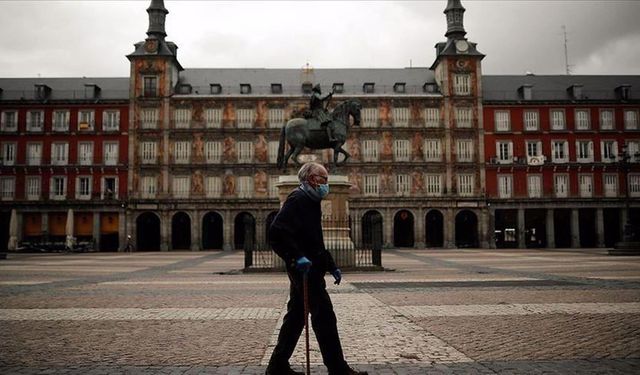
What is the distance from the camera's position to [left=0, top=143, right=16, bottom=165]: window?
51.0 meters

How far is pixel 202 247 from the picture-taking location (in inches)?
2000

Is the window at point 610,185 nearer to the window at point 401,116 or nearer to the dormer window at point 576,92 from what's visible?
the dormer window at point 576,92

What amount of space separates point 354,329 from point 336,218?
10.9 metres

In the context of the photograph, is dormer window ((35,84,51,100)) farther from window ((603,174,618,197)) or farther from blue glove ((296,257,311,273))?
blue glove ((296,257,311,273))

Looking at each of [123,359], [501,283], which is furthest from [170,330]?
[501,283]

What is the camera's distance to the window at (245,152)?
2015 inches

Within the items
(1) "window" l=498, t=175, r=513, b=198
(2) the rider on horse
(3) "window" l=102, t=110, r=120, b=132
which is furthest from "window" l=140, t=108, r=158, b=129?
(2) the rider on horse

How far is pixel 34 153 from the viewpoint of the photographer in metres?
51.2

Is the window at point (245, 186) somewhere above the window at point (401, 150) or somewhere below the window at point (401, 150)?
below

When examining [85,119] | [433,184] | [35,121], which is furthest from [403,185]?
[35,121]

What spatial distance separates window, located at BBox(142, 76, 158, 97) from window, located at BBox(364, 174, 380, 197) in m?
21.3

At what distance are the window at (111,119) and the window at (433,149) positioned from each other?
29.1 meters

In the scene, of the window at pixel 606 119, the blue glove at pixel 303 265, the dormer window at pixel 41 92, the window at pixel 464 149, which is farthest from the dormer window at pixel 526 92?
the blue glove at pixel 303 265

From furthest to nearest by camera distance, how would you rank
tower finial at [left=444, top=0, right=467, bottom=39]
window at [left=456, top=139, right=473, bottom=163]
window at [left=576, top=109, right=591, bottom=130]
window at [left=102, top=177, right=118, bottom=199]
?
tower finial at [left=444, top=0, right=467, bottom=39], window at [left=576, top=109, right=591, bottom=130], window at [left=456, top=139, right=473, bottom=163], window at [left=102, top=177, right=118, bottom=199]
